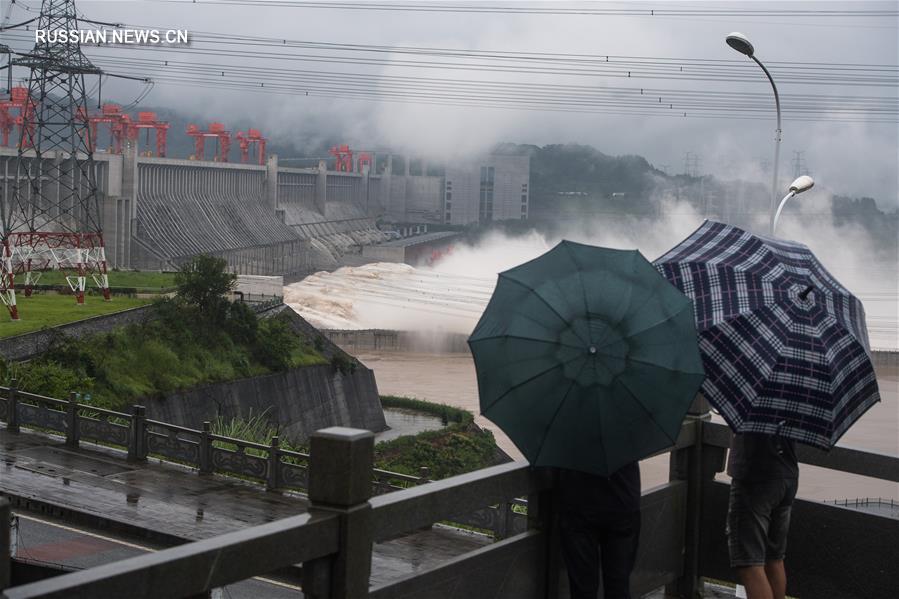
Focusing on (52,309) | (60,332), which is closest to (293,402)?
(52,309)

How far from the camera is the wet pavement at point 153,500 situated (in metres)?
12.0

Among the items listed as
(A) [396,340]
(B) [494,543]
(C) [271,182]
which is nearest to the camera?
(B) [494,543]

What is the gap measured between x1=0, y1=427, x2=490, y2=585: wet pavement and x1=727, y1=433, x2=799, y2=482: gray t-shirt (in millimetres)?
6707

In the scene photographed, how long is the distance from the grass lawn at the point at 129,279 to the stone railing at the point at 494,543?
113 feet

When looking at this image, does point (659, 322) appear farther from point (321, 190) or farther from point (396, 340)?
point (321, 190)

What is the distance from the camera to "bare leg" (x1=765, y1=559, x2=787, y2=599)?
4.75 meters

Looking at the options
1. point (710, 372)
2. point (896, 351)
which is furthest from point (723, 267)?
point (896, 351)

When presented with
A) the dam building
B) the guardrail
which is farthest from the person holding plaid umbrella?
the dam building

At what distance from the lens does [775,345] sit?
438 centimetres

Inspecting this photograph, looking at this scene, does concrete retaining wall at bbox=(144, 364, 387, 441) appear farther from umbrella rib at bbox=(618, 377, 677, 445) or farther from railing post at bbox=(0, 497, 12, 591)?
railing post at bbox=(0, 497, 12, 591)

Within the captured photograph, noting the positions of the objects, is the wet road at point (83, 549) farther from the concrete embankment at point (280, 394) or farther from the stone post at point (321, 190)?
the stone post at point (321, 190)

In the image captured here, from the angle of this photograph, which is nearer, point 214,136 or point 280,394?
point 280,394

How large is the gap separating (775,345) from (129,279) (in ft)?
134

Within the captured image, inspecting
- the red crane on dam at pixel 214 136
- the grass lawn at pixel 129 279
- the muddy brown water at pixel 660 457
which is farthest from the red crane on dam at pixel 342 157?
the grass lawn at pixel 129 279
